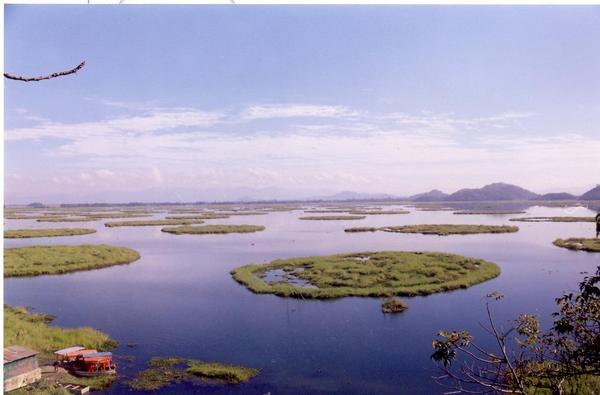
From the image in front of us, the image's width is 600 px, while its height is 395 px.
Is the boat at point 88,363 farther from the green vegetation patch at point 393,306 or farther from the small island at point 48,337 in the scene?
the green vegetation patch at point 393,306

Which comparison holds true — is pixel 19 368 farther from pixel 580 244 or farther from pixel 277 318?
pixel 580 244

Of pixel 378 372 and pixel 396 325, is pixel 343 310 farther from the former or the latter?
pixel 378 372

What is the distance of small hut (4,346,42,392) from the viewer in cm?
938

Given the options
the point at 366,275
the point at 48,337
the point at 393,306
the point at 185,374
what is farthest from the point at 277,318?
the point at 366,275

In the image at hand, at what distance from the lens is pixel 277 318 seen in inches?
601

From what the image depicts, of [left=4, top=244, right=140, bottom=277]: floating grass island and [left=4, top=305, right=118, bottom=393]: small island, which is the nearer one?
[left=4, top=305, right=118, bottom=393]: small island

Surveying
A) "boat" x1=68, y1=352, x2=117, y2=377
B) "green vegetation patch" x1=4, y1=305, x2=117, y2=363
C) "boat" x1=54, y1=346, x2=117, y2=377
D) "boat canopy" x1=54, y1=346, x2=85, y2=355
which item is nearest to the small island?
"green vegetation patch" x1=4, y1=305, x2=117, y2=363

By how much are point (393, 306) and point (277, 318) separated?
424 centimetres

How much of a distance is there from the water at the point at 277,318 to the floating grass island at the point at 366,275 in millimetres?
676

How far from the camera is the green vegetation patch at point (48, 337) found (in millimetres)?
12505

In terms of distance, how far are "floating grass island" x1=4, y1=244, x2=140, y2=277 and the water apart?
1175 mm

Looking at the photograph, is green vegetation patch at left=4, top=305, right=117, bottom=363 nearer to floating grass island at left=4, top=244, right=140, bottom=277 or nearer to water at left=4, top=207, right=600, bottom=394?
water at left=4, top=207, right=600, bottom=394

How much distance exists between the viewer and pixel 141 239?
40281 mm

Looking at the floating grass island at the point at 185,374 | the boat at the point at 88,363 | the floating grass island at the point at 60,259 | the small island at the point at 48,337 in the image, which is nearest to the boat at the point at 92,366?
the boat at the point at 88,363
